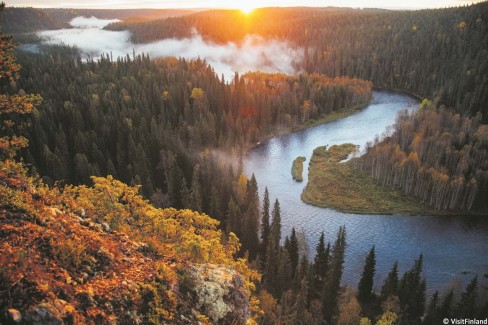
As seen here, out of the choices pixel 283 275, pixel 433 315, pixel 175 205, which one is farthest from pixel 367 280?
pixel 175 205

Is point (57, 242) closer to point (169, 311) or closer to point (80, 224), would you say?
point (80, 224)

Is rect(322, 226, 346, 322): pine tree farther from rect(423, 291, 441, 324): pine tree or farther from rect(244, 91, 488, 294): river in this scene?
rect(423, 291, 441, 324): pine tree

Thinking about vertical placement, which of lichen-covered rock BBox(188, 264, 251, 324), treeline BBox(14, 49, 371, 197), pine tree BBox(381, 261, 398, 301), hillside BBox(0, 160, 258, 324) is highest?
hillside BBox(0, 160, 258, 324)

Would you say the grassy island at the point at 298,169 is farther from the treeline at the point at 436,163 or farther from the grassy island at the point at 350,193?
the treeline at the point at 436,163

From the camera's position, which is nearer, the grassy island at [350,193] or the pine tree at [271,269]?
the pine tree at [271,269]

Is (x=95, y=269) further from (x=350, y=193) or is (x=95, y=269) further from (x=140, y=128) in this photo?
(x=140, y=128)

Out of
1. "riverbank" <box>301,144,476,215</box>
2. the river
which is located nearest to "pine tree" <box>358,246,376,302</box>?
the river

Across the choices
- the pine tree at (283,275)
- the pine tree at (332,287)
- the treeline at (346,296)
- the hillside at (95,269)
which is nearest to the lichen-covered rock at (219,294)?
the hillside at (95,269)
